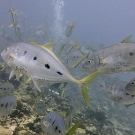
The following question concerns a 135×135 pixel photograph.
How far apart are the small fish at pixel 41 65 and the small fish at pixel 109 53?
1080 mm

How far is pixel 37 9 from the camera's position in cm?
15962

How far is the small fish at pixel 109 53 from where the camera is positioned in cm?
311

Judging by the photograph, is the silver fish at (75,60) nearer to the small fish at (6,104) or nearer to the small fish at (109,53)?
the small fish at (109,53)

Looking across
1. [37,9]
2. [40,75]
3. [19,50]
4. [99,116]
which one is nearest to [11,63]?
[19,50]

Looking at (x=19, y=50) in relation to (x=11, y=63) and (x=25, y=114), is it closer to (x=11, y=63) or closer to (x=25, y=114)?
(x=11, y=63)

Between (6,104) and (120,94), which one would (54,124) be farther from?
(120,94)

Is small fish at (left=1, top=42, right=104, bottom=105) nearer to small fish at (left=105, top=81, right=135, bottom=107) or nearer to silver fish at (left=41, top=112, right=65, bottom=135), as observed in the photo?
silver fish at (left=41, top=112, right=65, bottom=135)

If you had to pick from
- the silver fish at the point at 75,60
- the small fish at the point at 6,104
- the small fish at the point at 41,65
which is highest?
the small fish at the point at 41,65

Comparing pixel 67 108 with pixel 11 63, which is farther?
pixel 67 108

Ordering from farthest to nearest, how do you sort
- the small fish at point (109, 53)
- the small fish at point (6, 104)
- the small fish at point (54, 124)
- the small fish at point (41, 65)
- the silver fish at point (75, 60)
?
the silver fish at point (75, 60) → the small fish at point (6, 104) → the small fish at point (109, 53) → the small fish at point (54, 124) → the small fish at point (41, 65)

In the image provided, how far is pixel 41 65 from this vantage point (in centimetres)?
236

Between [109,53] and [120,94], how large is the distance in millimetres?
1261

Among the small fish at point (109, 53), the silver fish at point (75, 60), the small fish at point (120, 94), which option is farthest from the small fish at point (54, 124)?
the silver fish at point (75, 60)

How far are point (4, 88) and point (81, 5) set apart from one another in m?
191
